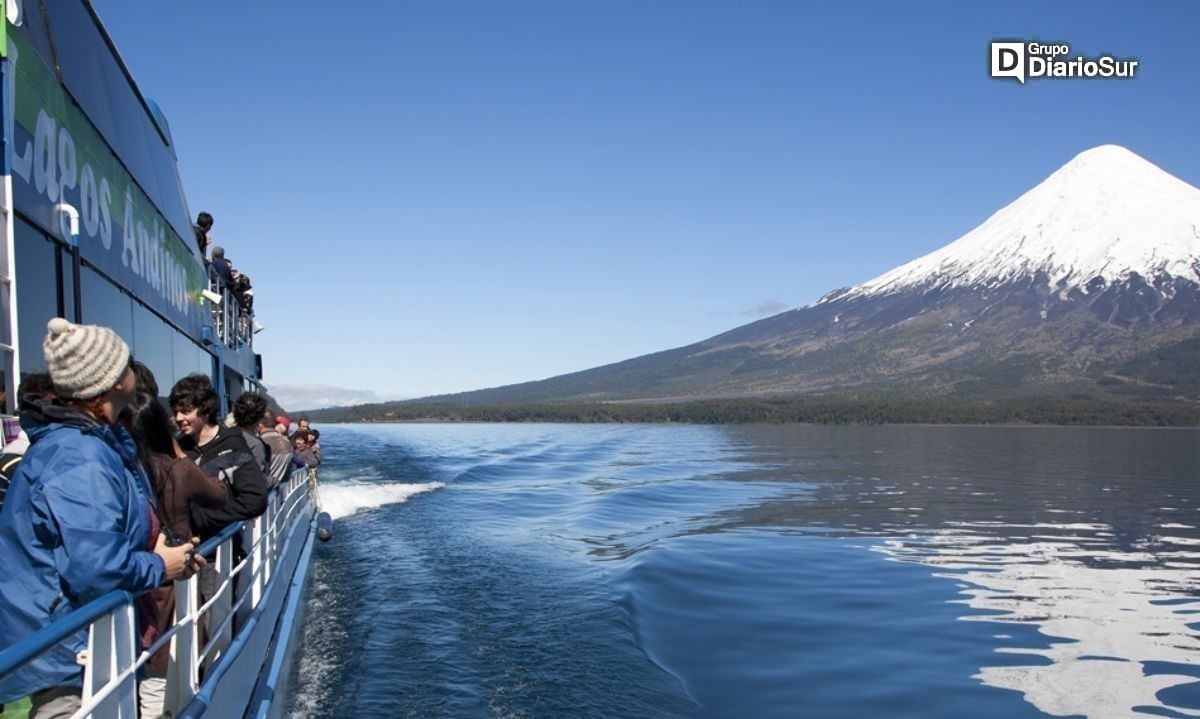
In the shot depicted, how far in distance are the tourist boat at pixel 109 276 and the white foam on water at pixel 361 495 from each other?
13228 mm

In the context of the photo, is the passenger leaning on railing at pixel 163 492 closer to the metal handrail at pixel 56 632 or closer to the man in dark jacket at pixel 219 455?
the man in dark jacket at pixel 219 455

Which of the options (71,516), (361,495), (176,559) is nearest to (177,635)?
(176,559)

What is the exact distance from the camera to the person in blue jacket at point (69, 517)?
287 cm

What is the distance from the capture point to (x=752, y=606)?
12266mm

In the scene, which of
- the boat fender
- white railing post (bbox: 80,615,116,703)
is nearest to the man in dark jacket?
white railing post (bbox: 80,615,116,703)

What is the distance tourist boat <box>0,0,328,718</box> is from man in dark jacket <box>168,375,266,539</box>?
12 centimetres

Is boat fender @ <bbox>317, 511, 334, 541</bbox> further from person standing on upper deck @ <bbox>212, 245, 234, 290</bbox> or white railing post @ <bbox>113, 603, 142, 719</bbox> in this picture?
white railing post @ <bbox>113, 603, 142, 719</bbox>

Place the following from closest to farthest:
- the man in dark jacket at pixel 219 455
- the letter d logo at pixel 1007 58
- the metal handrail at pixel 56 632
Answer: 1. the metal handrail at pixel 56 632
2. the man in dark jacket at pixel 219 455
3. the letter d logo at pixel 1007 58

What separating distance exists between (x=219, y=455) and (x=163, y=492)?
958mm

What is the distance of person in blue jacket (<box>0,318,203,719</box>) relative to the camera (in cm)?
287

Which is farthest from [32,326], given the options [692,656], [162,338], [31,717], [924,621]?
[924,621]

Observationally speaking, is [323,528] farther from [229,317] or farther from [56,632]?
[56,632]

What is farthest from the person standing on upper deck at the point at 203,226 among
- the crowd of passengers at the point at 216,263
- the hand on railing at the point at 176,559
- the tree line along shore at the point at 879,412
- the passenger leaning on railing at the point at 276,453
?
the tree line along shore at the point at 879,412

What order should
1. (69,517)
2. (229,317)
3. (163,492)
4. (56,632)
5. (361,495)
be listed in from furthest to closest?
(361,495) → (229,317) → (163,492) → (69,517) → (56,632)
